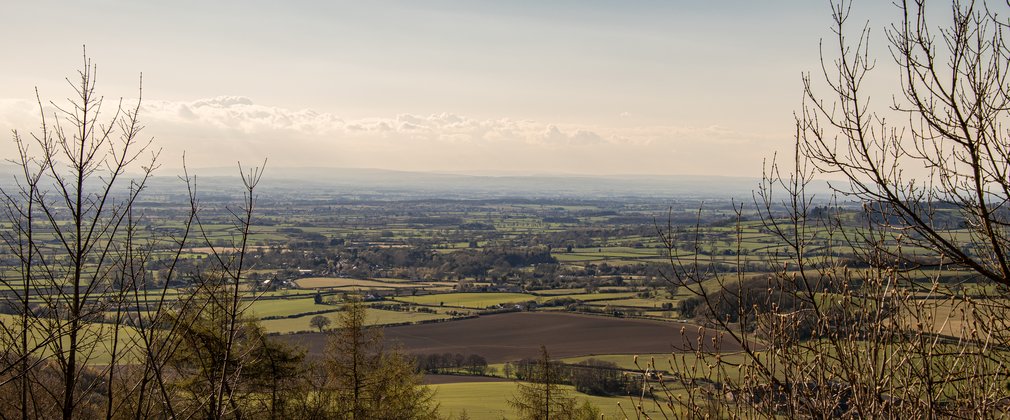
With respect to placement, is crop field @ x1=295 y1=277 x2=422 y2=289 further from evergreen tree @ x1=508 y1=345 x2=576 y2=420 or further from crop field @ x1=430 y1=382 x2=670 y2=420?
evergreen tree @ x1=508 y1=345 x2=576 y2=420

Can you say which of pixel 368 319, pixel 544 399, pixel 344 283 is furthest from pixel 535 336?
pixel 344 283

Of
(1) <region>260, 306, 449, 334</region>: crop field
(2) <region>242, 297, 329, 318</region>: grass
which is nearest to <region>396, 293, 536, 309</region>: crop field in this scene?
(1) <region>260, 306, 449, 334</region>: crop field

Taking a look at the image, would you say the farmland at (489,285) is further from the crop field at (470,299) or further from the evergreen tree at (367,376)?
the evergreen tree at (367,376)

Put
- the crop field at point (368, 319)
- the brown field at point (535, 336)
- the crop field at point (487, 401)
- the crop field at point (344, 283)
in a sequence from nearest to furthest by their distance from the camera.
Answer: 1. the crop field at point (487, 401)
2. the brown field at point (535, 336)
3. the crop field at point (368, 319)
4. the crop field at point (344, 283)

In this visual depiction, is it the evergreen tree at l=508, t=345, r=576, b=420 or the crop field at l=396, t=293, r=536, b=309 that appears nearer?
the evergreen tree at l=508, t=345, r=576, b=420

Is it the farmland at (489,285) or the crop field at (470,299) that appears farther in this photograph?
the crop field at (470,299)

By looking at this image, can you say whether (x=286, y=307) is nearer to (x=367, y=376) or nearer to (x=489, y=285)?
(x=489, y=285)

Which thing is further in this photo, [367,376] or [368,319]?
[368,319]

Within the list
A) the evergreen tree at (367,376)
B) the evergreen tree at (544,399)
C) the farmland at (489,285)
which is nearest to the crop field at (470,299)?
the farmland at (489,285)

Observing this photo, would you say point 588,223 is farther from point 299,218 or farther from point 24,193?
point 24,193
